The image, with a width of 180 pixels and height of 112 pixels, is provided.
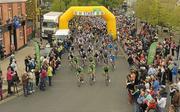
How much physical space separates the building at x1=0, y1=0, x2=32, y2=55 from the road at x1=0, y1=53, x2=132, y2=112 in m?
10.3

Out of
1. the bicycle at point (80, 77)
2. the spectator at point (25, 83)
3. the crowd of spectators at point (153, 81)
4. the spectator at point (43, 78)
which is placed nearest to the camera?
the crowd of spectators at point (153, 81)

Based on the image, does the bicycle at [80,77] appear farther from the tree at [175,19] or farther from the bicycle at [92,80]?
the tree at [175,19]

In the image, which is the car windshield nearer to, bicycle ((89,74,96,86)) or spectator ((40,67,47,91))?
bicycle ((89,74,96,86))

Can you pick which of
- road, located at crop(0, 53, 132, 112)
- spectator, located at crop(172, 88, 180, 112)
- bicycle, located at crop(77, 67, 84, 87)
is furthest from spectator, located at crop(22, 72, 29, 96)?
spectator, located at crop(172, 88, 180, 112)

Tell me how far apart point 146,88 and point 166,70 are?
5.73 m

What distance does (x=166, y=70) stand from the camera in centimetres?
2542

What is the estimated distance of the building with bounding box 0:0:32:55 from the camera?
120 feet

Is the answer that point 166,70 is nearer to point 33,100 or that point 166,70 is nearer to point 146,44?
point 33,100

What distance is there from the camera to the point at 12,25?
127 feet

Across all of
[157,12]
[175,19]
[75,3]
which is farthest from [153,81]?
[75,3]

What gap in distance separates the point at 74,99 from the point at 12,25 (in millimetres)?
17387

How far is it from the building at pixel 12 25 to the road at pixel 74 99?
10329 millimetres

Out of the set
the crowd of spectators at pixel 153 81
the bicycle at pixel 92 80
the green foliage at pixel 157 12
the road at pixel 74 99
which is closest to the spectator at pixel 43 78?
the road at pixel 74 99

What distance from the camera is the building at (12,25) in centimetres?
3647
